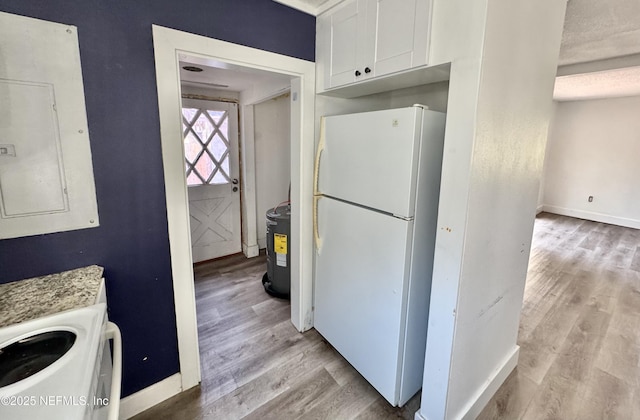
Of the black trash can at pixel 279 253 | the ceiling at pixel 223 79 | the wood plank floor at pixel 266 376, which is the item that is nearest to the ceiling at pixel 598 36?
the ceiling at pixel 223 79

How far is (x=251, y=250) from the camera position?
371cm

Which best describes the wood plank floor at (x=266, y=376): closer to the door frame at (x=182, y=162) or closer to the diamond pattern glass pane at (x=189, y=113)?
the door frame at (x=182, y=162)

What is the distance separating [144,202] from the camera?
144cm

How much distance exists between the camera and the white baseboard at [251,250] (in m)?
3.70

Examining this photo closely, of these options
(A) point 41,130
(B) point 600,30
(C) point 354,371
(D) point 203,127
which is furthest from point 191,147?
(B) point 600,30

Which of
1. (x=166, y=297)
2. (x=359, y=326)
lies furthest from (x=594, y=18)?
(x=166, y=297)

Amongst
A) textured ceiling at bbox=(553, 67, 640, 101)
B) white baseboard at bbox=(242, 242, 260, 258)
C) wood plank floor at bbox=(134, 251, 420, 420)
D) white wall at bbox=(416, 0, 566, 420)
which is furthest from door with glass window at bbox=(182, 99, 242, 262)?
textured ceiling at bbox=(553, 67, 640, 101)

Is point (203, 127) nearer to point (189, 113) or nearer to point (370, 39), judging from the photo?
point (189, 113)

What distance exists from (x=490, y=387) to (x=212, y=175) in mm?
3202

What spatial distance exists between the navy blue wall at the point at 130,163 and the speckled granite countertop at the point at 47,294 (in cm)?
7

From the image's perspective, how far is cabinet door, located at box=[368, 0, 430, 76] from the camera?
1255mm

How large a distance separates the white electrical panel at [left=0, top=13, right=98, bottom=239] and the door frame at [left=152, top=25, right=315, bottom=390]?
1.05 ft

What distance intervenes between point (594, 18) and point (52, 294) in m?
3.30

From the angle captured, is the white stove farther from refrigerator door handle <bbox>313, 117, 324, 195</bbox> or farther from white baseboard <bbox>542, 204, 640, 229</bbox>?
white baseboard <bbox>542, 204, 640, 229</bbox>
